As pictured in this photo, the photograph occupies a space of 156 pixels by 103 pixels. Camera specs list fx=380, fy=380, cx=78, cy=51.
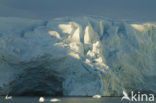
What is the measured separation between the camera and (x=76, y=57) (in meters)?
37.0

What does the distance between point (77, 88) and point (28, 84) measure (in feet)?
21.6

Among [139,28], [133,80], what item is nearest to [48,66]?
[133,80]

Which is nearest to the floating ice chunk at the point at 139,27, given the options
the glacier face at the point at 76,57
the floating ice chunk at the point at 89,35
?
the glacier face at the point at 76,57

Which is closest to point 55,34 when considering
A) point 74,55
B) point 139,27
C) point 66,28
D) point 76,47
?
point 66,28

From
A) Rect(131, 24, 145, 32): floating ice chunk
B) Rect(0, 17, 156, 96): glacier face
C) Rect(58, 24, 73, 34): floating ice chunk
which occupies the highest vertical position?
Rect(131, 24, 145, 32): floating ice chunk

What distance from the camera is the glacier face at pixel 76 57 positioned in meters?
36.9

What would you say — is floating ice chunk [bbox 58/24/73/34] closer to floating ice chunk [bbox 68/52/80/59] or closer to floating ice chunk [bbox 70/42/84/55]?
floating ice chunk [bbox 70/42/84/55]

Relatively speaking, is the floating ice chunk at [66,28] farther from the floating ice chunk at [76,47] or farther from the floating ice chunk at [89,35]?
the floating ice chunk at [76,47]

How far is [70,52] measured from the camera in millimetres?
37125

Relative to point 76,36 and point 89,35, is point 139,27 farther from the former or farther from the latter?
point 76,36

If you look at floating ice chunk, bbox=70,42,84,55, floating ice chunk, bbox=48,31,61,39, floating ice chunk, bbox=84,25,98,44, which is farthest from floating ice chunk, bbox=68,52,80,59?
floating ice chunk, bbox=84,25,98,44

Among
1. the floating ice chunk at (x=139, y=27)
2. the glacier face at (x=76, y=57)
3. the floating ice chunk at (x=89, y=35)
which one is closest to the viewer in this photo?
the glacier face at (x=76, y=57)

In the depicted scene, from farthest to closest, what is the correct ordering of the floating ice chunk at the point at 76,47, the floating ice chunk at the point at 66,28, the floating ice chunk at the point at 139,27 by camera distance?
1. the floating ice chunk at the point at 139,27
2. the floating ice chunk at the point at 66,28
3. the floating ice chunk at the point at 76,47

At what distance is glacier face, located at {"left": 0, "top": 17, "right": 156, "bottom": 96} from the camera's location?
121ft
